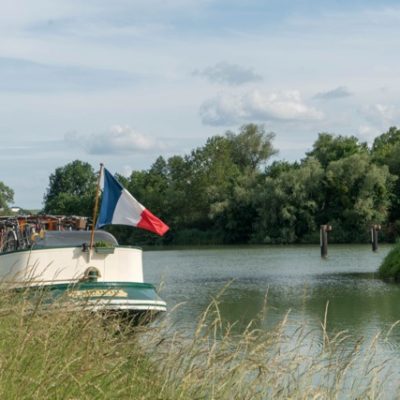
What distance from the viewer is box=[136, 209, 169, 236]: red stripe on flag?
12.2 meters

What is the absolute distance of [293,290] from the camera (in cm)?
2630

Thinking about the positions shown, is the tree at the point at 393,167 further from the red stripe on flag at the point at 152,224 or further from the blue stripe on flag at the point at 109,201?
the red stripe on flag at the point at 152,224

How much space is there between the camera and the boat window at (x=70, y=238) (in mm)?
16109

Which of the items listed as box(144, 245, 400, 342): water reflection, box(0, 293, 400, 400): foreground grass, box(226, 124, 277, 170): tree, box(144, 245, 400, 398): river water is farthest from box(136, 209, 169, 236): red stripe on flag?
box(226, 124, 277, 170): tree

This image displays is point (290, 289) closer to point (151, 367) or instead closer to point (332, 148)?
point (151, 367)

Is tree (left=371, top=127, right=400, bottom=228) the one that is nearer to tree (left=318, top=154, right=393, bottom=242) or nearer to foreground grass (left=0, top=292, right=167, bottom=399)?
tree (left=318, top=154, right=393, bottom=242)

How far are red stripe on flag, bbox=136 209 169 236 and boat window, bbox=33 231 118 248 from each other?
3630 millimetres

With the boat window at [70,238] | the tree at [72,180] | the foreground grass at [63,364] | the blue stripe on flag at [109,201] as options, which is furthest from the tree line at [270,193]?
the foreground grass at [63,364]

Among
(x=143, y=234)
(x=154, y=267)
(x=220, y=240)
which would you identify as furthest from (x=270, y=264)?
(x=143, y=234)

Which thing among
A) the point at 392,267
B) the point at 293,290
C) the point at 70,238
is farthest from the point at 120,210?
the point at 392,267

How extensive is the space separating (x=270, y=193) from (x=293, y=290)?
3831cm

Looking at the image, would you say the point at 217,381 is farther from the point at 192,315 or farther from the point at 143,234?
the point at 143,234

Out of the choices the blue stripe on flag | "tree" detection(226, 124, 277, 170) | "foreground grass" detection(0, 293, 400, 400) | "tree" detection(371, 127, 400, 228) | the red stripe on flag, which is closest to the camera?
"foreground grass" detection(0, 293, 400, 400)

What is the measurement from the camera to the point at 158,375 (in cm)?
578
